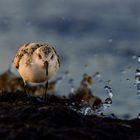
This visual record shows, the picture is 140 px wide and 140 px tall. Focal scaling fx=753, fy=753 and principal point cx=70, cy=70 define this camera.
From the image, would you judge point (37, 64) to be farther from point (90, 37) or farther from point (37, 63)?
point (90, 37)

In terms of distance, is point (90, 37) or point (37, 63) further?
point (90, 37)

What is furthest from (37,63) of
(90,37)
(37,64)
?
(90,37)

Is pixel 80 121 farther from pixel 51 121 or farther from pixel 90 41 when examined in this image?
pixel 90 41
